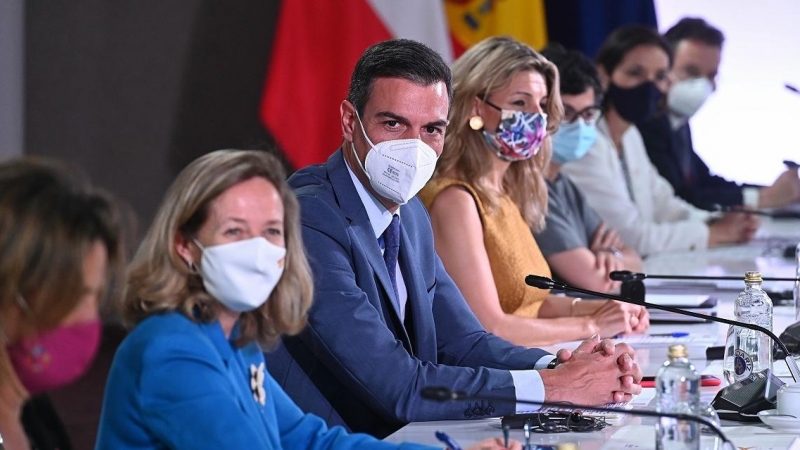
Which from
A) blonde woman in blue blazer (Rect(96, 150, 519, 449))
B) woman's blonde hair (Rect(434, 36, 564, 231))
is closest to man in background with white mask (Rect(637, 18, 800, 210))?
woman's blonde hair (Rect(434, 36, 564, 231))

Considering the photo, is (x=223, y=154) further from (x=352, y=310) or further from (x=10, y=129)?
(x=10, y=129)

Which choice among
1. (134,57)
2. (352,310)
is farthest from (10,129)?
(352,310)

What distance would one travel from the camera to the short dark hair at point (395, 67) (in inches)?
93.6

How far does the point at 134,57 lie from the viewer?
5.78 metres

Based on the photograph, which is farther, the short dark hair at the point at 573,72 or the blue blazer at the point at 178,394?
the short dark hair at the point at 573,72

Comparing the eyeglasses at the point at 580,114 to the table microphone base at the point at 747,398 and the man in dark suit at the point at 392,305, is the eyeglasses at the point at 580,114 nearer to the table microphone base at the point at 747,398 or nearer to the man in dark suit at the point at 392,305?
the man in dark suit at the point at 392,305

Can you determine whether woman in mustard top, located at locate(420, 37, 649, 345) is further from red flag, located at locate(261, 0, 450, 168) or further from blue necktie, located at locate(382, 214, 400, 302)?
red flag, located at locate(261, 0, 450, 168)

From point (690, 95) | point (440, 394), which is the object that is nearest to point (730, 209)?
point (690, 95)

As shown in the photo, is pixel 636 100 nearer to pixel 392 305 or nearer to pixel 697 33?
pixel 697 33

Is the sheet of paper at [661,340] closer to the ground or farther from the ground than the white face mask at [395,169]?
closer to the ground

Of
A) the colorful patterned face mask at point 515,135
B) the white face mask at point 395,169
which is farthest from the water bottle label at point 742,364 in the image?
the colorful patterned face mask at point 515,135

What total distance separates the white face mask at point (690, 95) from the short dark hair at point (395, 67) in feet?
11.6

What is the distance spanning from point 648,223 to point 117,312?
4.03 meters

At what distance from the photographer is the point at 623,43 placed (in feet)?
18.4
